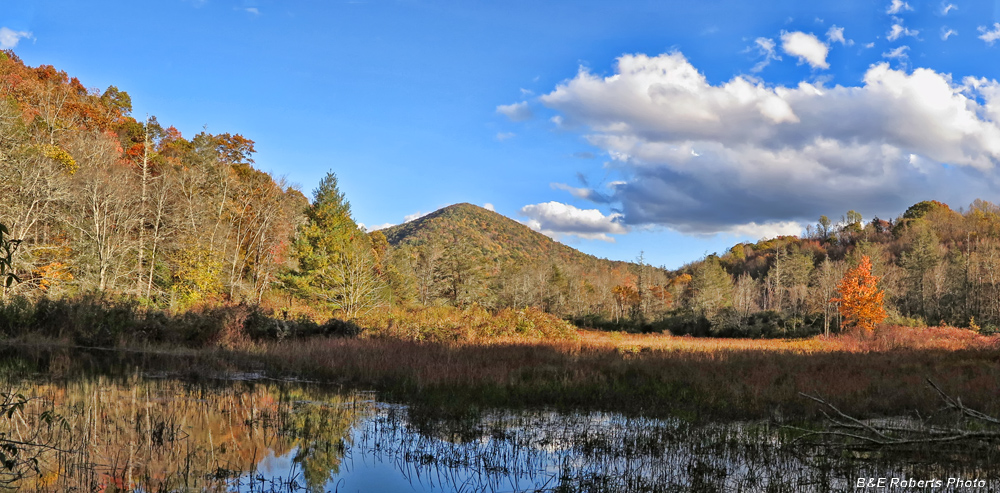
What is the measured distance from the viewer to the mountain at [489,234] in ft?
442

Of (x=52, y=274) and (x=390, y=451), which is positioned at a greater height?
(x=52, y=274)

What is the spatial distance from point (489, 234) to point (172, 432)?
15866 centimetres

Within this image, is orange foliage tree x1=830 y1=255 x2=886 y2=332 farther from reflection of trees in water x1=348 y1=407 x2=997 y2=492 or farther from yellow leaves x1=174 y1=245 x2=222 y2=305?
yellow leaves x1=174 y1=245 x2=222 y2=305

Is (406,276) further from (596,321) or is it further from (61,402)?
(61,402)

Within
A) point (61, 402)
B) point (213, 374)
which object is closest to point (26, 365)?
point (213, 374)

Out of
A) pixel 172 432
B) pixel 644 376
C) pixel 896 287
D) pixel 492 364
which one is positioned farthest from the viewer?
pixel 896 287

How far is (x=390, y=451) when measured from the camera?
24.9ft

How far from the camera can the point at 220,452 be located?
711cm

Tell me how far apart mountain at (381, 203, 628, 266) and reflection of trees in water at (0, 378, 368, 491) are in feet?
361

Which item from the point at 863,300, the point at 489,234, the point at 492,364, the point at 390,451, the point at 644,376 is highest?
the point at 489,234

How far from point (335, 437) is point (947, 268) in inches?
3287

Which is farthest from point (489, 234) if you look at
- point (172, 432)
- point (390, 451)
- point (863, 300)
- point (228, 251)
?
point (390, 451)

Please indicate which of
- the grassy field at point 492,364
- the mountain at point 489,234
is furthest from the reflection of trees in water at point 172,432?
the mountain at point 489,234

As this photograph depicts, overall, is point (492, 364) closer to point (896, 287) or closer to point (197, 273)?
point (197, 273)
